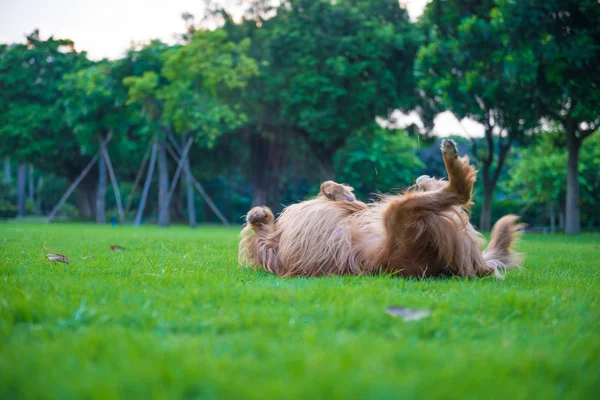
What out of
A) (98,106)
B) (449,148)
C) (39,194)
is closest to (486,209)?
(98,106)

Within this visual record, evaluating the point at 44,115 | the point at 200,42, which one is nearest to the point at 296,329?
the point at 200,42

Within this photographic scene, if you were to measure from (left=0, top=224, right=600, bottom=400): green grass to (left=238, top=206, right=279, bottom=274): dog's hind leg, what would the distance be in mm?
975

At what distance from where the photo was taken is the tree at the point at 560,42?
15508mm

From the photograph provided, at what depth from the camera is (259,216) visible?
5176 millimetres

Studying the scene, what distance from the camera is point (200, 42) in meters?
24.9

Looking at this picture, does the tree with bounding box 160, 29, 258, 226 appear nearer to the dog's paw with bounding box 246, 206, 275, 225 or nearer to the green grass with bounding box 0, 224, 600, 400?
the dog's paw with bounding box 246, 206, 275, 225

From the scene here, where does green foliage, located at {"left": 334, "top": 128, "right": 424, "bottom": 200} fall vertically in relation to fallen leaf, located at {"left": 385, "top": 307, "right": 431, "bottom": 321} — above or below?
above

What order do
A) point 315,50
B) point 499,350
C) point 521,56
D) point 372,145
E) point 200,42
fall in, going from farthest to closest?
point 372,145
point 315,50
point 200,42
point 521,56
point 499,350

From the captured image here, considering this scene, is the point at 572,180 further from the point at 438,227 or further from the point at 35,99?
the point at 35,99

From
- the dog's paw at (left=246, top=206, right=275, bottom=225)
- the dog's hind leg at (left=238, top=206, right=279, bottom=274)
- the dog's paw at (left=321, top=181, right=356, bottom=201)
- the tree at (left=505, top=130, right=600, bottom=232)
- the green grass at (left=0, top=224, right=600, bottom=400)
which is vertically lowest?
the green grass at (left=0, top=224, right=600, bottom=400)

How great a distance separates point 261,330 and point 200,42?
78.9 ft

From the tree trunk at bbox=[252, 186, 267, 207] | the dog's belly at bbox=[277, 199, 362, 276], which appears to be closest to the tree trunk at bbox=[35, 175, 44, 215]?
the tree trunk at bbox=[252, 186, 267, 207]

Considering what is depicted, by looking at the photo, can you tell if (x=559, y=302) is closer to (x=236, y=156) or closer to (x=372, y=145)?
(x=372, y=145)

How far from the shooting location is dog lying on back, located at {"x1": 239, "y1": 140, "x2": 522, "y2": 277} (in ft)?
13.5
